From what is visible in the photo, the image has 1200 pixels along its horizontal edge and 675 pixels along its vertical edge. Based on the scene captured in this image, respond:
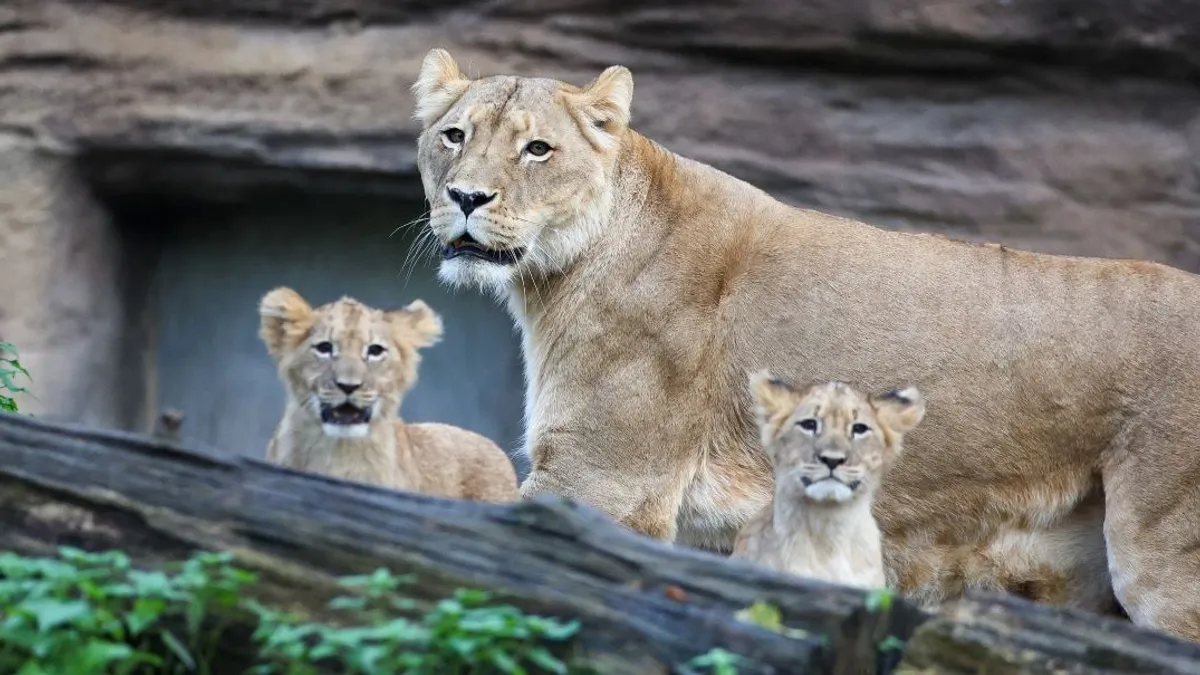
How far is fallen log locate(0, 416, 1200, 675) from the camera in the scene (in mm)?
3867

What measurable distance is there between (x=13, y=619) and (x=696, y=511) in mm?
3047

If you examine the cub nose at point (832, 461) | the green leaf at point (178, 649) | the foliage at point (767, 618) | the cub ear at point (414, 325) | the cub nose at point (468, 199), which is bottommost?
the green leaf at point (178, 649)

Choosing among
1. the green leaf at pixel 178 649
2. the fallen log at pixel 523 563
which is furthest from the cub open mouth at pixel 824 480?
the green leaf at pixel 178 649

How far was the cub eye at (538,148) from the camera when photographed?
632 cm

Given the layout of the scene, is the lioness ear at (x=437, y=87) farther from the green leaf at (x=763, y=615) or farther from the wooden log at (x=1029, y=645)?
the wooden log at (x=1029, y=645)

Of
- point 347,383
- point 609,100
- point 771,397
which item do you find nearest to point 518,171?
point 609,100

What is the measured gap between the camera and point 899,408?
543cm

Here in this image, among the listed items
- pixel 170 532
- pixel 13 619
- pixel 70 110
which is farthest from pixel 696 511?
pixel 70 110

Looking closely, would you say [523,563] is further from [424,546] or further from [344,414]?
[344,414]

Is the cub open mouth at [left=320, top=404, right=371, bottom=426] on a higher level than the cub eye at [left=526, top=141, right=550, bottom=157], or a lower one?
lower

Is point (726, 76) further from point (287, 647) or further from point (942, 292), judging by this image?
point (287, 647)

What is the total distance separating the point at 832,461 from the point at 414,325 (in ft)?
5.40

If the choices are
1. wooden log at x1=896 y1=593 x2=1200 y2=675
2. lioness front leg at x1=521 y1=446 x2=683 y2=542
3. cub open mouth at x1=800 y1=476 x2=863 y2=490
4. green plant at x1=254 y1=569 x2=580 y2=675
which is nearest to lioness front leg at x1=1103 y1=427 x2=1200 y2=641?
cub open mouth at x1=800 y1=476 x2=863 y2=490

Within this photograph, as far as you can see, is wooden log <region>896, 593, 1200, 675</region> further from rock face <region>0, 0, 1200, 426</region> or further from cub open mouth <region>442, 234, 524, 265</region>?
rock face <region>0, 0, 1200, 426</region>
